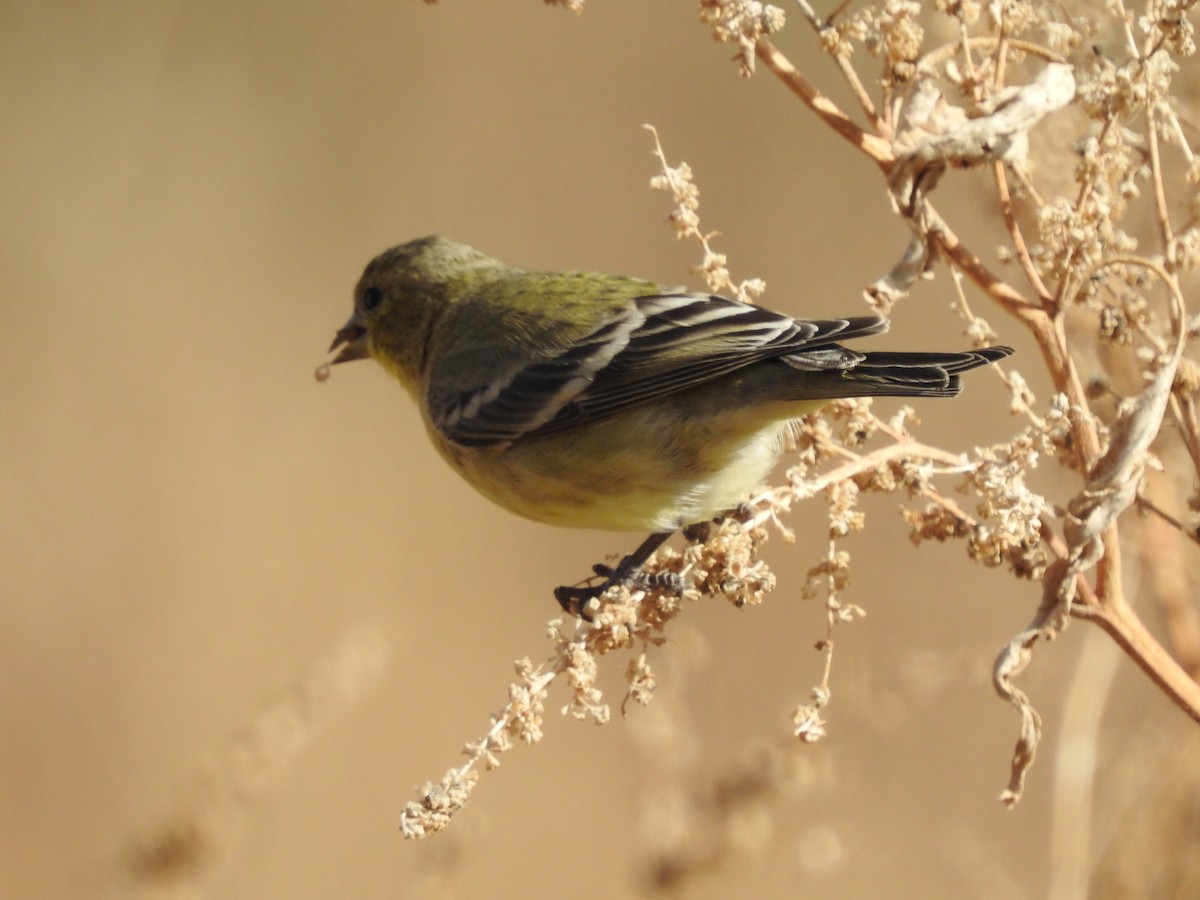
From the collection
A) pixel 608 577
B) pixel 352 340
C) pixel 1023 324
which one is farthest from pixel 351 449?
pixel 1023 324

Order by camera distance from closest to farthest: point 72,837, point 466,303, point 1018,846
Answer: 1. point 466,303
2. point 72,837
3. point 1018,846

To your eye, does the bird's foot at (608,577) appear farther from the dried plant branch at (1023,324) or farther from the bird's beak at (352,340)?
the bird's beak at (352,340)

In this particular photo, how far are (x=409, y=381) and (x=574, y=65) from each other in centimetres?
325

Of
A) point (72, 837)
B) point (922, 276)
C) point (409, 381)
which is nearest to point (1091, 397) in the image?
point (922, 276)

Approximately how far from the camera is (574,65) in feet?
22.6

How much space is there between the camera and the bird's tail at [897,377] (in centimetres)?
244

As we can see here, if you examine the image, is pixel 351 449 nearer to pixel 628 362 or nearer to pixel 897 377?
pixel 628 362

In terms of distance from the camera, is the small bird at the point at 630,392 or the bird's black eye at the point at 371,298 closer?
the small bird at the point at 630,392

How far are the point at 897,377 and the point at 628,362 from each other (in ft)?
2.77

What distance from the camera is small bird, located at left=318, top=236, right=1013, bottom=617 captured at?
272 cm

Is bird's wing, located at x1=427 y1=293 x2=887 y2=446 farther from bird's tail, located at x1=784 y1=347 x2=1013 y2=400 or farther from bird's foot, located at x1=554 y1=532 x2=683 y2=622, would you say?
bird's foot, located at x1=554 y1=532 x2=683 y2=622

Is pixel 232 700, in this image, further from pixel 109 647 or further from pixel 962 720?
pixel 962 720

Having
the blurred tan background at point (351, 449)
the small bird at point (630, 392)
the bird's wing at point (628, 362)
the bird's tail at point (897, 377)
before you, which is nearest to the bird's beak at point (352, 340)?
the small bird at point (630, 392)

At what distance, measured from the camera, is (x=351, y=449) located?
22.1ft
